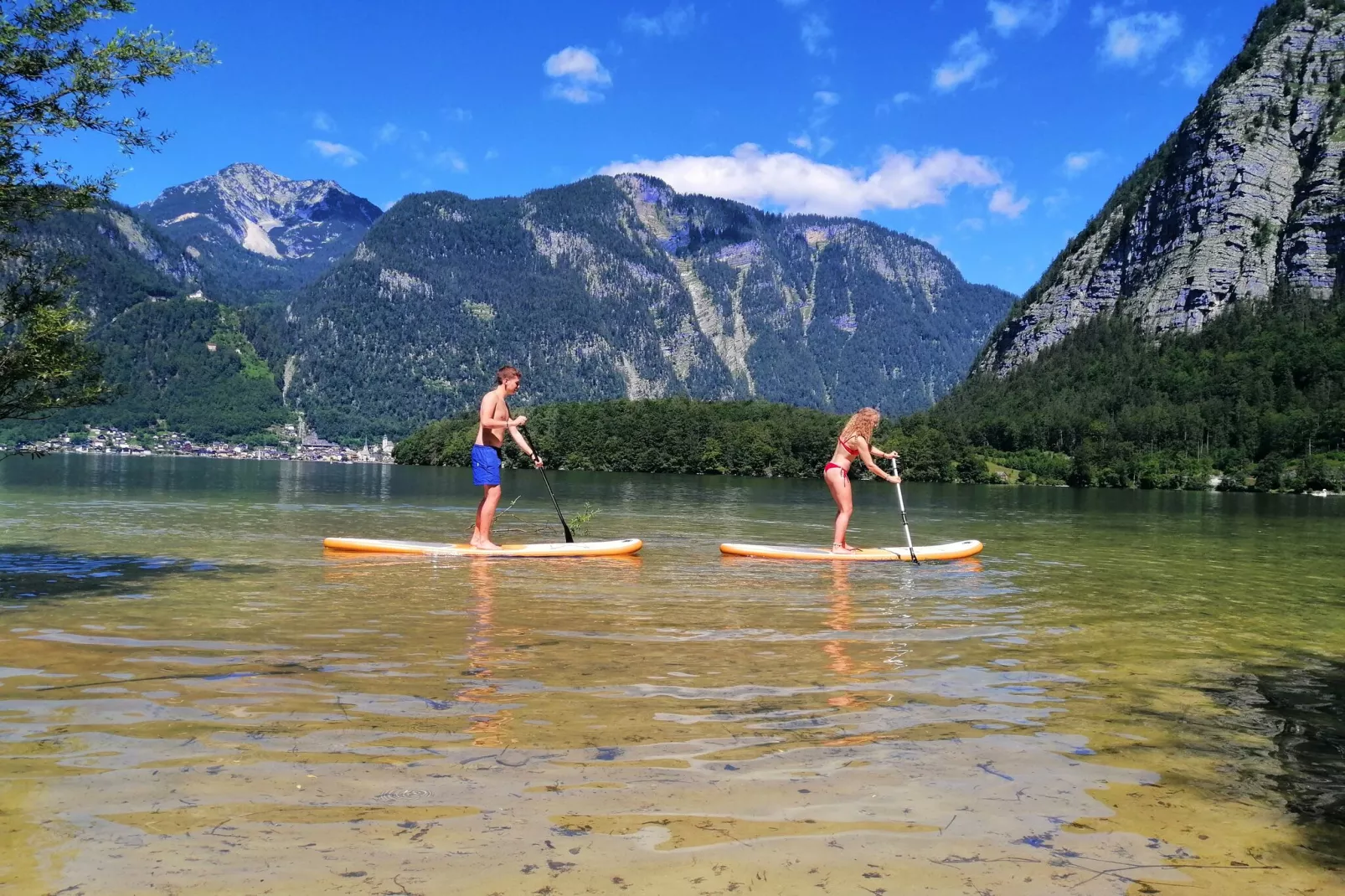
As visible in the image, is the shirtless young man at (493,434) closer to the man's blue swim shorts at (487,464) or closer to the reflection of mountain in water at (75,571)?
the man's blue swim shorts at (487,464)

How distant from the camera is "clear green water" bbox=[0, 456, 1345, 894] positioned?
4398mm

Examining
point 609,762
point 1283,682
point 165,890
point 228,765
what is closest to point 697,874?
point 609,762

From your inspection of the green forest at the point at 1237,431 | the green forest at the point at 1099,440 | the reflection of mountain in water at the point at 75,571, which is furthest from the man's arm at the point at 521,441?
the green forest at the point at 1099,440

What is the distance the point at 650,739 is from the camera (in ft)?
20.5

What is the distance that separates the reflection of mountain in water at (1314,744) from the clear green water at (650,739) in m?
0.04

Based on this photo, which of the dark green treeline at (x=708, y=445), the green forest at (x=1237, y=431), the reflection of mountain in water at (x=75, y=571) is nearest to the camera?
the reflection of mountain in water at (x=75, y=571)

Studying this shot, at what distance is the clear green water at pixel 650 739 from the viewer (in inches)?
173

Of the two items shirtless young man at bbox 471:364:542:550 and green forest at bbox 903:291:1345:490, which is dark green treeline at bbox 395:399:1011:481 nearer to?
green forest at bbox 903:291:1345:490

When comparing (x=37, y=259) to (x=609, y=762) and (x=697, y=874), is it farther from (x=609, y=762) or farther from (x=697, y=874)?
(x=697, y=874)

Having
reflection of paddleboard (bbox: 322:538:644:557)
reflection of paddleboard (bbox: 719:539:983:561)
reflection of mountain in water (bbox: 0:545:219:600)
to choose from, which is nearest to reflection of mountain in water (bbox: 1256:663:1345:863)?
reflection of paddleboard (bbox: 719:539:983:561)

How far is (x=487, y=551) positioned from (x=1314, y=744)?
542 inches

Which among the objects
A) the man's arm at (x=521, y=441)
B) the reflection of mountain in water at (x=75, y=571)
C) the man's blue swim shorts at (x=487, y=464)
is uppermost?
the man's arm at (x=521, y=441)

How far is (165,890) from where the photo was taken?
13.1ft

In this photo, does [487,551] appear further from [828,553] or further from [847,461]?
[847,461]
